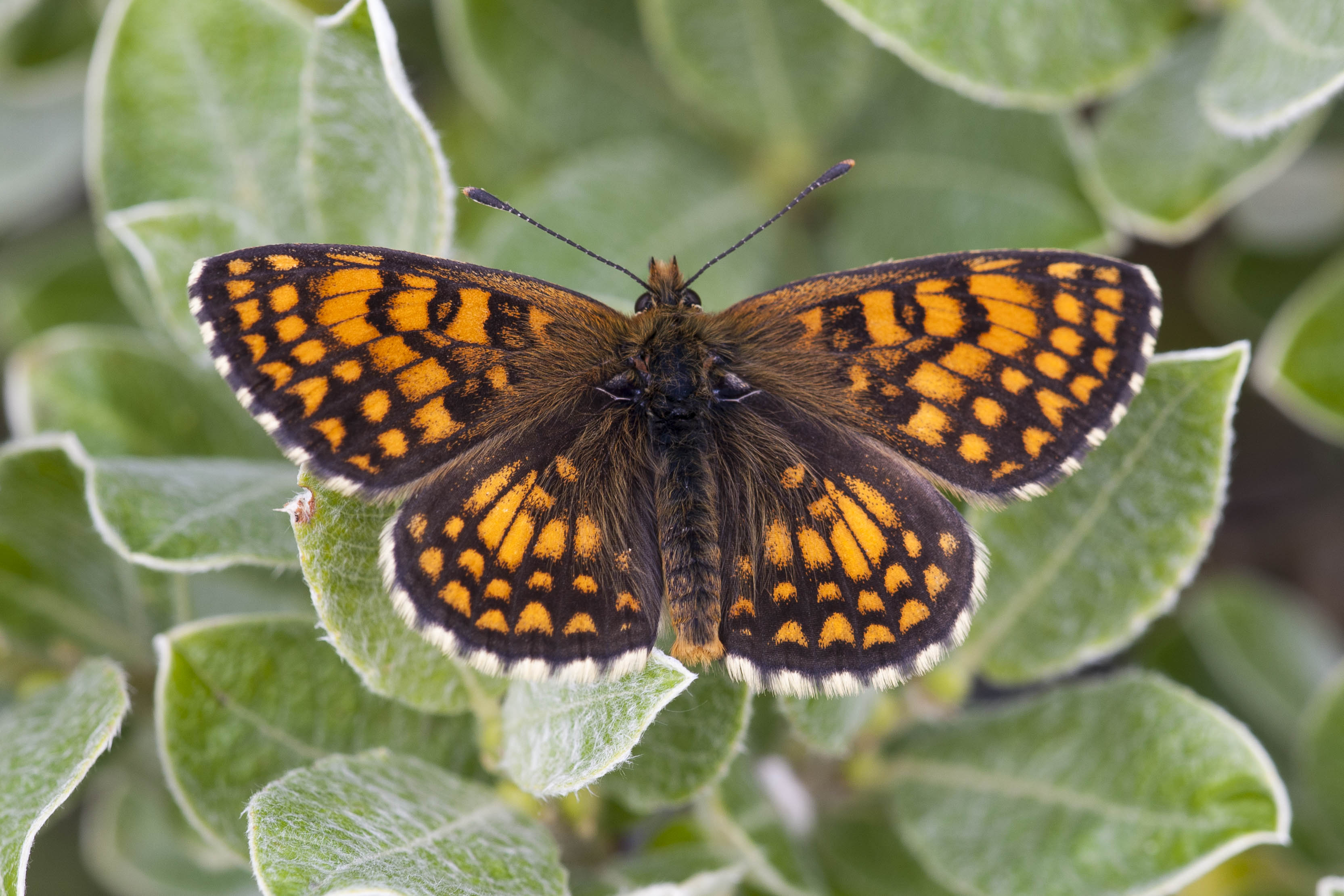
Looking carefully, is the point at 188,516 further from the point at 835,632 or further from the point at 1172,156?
the point at 1172,156

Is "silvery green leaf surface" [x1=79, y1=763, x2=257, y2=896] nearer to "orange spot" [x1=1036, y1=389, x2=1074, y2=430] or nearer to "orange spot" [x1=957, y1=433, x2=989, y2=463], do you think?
"orange spot" [x1=957, y1=433, x2=989, y2=463]

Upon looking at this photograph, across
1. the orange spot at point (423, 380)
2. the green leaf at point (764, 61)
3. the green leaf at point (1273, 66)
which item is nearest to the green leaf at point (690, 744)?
the orange spot at point (423, 380)

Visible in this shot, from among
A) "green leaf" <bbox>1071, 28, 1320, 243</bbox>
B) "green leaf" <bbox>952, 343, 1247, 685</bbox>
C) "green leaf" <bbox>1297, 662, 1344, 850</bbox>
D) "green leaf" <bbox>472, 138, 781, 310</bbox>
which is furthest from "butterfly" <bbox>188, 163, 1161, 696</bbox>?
"green leaf" <bbox>1297, 662, 1344, 850</bbox>

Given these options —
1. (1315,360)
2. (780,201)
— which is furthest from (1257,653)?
(780,201)

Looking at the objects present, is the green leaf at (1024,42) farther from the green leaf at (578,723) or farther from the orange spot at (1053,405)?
the green leaf at (578,723)

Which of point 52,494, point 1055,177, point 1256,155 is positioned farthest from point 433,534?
point 1256,155

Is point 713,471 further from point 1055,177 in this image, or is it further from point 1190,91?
point 1190,91
